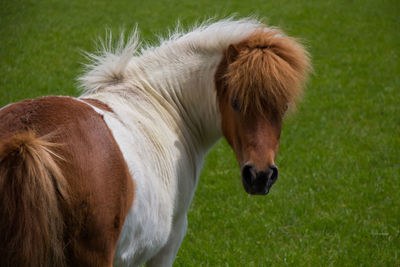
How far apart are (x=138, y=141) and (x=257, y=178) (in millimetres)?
637

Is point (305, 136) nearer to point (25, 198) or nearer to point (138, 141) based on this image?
point (138, 141)

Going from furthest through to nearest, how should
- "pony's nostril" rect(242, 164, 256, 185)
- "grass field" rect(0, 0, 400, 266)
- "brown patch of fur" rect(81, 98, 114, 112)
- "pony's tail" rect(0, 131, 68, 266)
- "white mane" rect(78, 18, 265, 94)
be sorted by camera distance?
"grass field" rect(0, 0, 400, 266) → "white mane" rect(78, 18, 265, 94) → "pony's nostril" rect(242, 164, 256, 185) → "brown patch of fur" rect(81, 98, 114, 112) → "pony's tail" rect(0, 131, 68, 266)

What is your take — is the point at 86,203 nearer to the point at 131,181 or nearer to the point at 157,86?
the point at 131,181

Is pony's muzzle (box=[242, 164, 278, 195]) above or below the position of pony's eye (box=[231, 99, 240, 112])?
below

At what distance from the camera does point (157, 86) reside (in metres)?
2.53

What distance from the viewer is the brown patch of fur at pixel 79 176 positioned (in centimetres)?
154

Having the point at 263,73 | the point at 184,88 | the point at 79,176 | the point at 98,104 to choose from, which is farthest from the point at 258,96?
the point at 79,176

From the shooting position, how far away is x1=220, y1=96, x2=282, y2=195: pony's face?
7.02 ft

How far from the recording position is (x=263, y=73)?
86.0 inches

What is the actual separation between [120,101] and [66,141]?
28.2 inches

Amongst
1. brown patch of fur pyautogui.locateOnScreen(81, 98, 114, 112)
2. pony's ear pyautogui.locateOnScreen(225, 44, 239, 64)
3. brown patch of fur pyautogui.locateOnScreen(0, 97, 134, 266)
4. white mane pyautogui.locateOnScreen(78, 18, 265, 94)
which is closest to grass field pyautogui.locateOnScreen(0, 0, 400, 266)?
white mane pyautogui.locateOnScreen(78, 18, 265, 94)

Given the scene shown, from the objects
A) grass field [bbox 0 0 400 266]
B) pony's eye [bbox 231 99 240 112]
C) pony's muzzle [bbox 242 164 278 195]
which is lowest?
grass field [bbox 0 0 400 266]

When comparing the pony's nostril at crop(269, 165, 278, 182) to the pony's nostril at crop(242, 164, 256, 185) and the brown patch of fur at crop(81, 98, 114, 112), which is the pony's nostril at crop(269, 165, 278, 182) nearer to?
the pony's nostril at crop(242, 164, 256, 185)

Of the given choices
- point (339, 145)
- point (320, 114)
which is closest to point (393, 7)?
point (320, 114)
